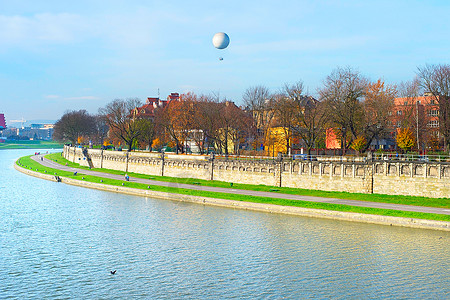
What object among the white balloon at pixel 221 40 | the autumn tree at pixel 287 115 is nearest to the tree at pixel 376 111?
the autumn tree at pixel 287 115

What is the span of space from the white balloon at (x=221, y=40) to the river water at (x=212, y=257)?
23831mm

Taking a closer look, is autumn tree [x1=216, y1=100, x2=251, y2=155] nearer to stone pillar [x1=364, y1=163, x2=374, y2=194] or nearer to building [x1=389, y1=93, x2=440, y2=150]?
building [x1=389, y1=93, x2=440, y2=150]

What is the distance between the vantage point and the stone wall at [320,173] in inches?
2031

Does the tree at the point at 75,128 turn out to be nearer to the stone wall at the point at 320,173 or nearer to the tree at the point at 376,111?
the stone wall at the point at 320,173

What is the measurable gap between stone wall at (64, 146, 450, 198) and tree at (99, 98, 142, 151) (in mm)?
30632

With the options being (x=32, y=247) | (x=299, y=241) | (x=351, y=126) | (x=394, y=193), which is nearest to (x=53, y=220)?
(x=32, y=247)

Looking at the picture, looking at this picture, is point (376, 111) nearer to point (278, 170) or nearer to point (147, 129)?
point (278, 170)

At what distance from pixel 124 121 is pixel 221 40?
68375 mm

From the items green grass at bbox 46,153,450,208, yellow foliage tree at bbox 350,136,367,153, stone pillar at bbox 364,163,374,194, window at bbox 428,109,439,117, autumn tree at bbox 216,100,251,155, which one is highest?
window at bbox 428,109,439,117

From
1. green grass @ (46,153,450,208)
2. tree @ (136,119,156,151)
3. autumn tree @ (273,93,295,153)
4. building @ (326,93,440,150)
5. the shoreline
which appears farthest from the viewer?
tree @ (136,119,156,151)

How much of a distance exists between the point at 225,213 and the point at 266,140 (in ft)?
121

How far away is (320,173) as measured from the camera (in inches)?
2386

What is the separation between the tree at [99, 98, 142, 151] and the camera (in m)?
121

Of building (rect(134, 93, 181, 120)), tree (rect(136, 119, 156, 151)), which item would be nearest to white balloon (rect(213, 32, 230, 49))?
tree (rect(136, 119, 156, 151))
